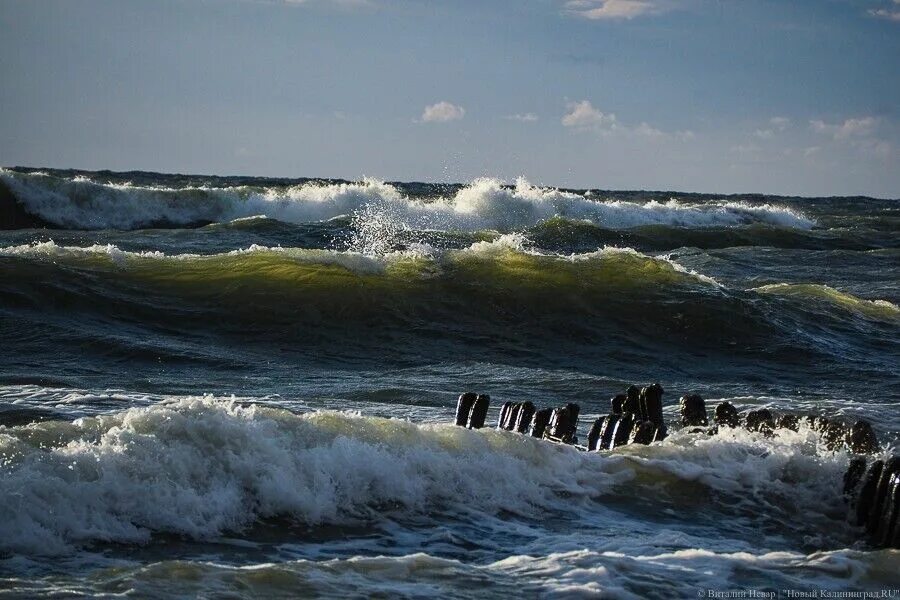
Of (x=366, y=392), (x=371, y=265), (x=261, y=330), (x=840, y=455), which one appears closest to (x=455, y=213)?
(x=371, y=265)

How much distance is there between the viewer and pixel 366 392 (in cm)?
1098

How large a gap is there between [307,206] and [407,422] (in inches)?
1237

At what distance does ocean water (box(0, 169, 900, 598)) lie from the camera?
18.4 ft

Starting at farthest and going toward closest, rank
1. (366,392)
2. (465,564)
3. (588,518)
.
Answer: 1. (366,392)
2. (588,518)
3. (465,564)

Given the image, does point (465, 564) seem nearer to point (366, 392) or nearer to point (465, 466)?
point (465, 466)

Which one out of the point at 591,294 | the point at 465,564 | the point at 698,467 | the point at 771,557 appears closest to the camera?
the point at 465,564

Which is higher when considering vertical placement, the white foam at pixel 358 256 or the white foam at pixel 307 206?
the white foam at pixel 307 206

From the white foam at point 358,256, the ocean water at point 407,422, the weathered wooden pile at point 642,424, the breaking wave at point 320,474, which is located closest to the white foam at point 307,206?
the ocean water at point 407,422

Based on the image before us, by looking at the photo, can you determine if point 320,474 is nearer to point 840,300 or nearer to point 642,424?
point 642,424

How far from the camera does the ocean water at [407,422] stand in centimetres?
561

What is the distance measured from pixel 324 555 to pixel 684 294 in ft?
41.1

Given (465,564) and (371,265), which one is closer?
(465,564)

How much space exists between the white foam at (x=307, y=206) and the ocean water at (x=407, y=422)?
25.6ft

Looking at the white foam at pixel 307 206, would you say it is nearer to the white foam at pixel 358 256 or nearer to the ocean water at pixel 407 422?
the ocean water at pixel 407 422
